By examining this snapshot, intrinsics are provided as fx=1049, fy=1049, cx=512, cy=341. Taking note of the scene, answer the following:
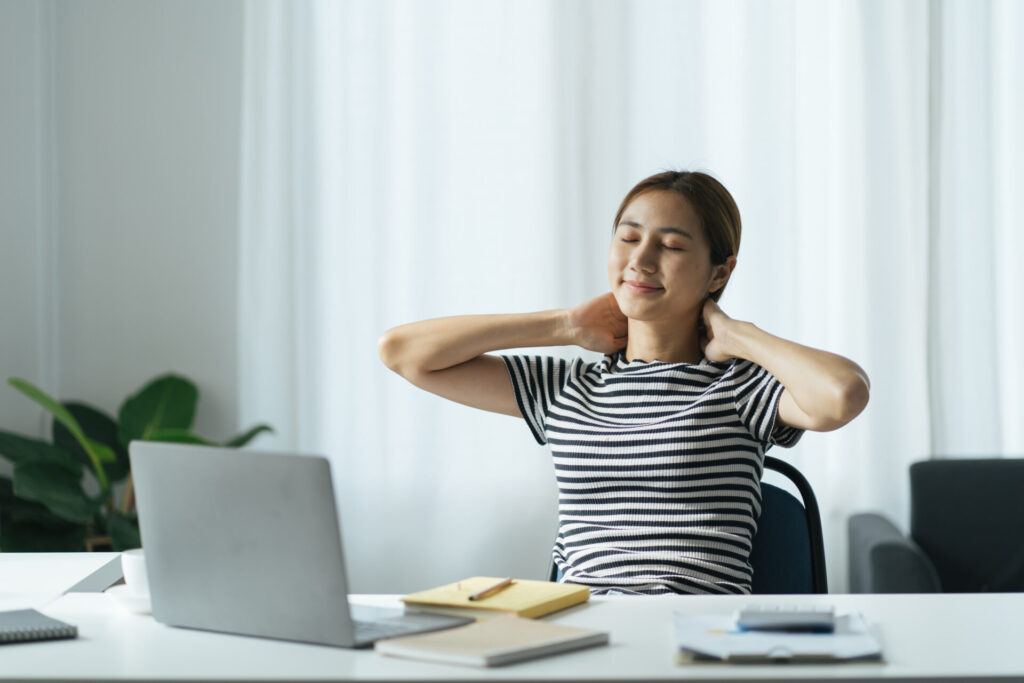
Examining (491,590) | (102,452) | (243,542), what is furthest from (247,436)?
(243,542)

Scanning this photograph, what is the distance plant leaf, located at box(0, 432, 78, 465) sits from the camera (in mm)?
2885

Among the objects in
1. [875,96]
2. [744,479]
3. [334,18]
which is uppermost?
[334,18]

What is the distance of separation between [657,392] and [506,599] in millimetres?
584

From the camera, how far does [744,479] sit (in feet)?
5.53

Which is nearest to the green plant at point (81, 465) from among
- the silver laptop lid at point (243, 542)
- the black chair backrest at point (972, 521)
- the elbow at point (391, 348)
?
the elbow at point (391, 348)

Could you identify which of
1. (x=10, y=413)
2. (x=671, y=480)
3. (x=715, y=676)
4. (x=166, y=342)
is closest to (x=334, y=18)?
(x=166, y=342)

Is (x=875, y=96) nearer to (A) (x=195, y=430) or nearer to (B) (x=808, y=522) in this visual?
(B) (x=808, y=522)

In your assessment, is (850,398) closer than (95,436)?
Yes

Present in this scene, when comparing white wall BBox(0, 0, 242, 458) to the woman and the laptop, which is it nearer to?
the woman

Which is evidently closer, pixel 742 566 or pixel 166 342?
pixel 742 566

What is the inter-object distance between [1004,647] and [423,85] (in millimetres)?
2541

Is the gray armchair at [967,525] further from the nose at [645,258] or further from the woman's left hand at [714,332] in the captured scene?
the nose at [645,258]

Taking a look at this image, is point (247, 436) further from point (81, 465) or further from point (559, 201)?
point (559, 201)

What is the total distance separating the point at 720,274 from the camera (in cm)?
183
